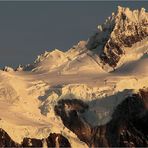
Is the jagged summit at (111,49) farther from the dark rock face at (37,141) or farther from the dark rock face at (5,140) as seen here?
the dark rock face at (5,140)

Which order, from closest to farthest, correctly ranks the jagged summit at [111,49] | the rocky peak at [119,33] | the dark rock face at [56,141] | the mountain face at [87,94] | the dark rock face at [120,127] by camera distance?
1. the dark rock face at [56,141]
2. the mountain face at [87,94]
3. the dark rock face at [120,127]
4. the jagged summit at [111,49]
5. the rocky peak at [119,33]

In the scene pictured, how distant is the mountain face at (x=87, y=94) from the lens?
124062 mm

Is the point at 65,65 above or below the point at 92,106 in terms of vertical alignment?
above

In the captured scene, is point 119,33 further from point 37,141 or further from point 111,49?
point 37,141

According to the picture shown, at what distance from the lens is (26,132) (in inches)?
4796

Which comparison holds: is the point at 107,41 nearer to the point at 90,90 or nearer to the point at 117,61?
the point at 117,61

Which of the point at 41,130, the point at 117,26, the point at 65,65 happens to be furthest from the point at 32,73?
the point at 41,130

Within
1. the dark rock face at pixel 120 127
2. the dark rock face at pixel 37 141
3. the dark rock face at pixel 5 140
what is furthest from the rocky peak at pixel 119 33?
the dark rock face at pixel 5 140

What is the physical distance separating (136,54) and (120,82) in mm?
10821

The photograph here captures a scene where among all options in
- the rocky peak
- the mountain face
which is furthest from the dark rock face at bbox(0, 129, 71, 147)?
Result: the rocky peak

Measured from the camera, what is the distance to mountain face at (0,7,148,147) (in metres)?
124

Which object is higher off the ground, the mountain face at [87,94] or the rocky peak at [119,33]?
the rocky peak at [119,33]

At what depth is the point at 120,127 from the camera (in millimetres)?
126250

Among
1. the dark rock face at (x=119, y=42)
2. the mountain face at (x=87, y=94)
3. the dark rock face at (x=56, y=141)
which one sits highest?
the dark rock face at (x=119, y=42)
